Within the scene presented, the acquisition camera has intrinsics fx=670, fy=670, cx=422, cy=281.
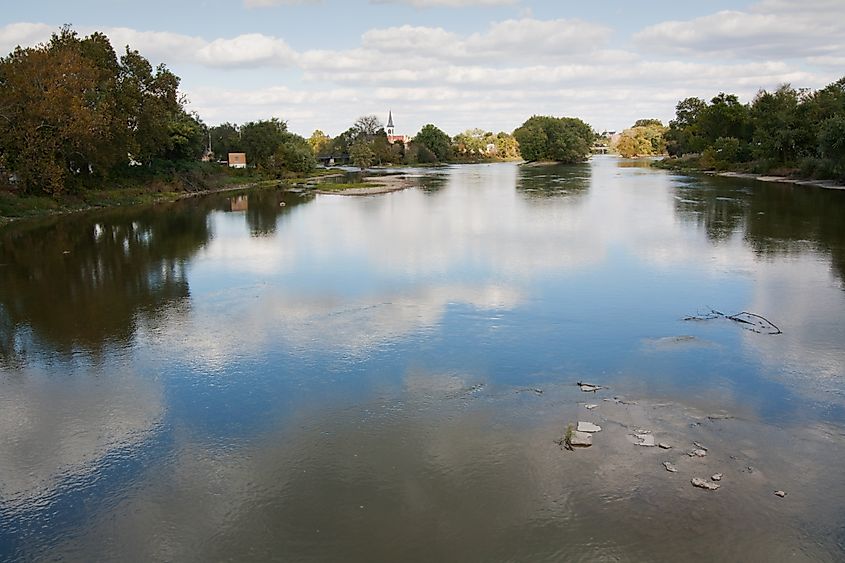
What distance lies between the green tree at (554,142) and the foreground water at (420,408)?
11195 cm

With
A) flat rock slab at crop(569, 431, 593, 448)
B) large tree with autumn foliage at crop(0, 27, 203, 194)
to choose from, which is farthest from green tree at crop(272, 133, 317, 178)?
flat rock slab at crop(569, 431, 593, 448)

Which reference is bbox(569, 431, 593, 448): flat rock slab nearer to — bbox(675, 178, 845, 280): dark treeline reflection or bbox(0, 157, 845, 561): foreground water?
bbox(0, 157, 845, 561): foreground water

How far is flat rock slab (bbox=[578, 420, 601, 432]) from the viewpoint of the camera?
940 cm

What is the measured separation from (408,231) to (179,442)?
69.3ft

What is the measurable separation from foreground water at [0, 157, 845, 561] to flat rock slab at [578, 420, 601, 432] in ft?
0.94

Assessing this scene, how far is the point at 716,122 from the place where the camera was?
79.6 metres

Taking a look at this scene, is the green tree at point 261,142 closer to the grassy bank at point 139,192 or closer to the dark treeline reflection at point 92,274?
the grassy bank at point 139,192

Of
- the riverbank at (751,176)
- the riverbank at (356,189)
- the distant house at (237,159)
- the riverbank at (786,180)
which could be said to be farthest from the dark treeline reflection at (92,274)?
the distant house at (237,159)

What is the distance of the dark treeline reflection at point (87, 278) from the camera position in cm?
1471

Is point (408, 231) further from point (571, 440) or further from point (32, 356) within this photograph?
point (571, 440)

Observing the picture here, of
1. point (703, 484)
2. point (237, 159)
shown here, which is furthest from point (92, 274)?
point (237, 159)

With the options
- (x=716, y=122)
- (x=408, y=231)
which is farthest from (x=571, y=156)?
(x=408, y=231)

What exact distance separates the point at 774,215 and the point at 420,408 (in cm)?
2888

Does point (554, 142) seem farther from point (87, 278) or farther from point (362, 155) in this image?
point (87, 278)
